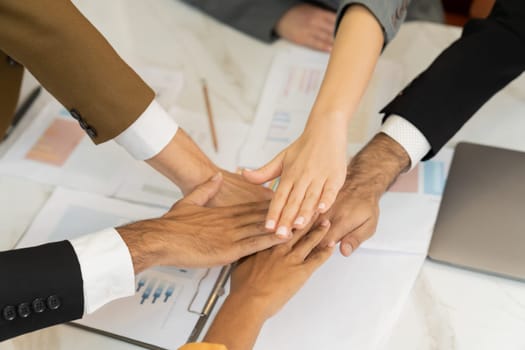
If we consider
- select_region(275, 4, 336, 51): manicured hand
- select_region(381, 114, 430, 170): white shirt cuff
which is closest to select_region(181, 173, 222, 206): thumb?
select_region(381, 114, 430, 170): white shirt cuff

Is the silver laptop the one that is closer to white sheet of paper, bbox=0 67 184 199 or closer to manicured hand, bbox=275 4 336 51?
manicured hand, bbox=275 4 336 51

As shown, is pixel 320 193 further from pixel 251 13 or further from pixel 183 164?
pixel 251 13

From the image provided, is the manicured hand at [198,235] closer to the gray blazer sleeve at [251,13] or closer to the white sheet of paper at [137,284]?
the white sheet of paper at [137,284]

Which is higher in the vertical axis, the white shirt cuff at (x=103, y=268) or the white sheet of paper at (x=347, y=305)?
the white shirt cuff at (x=103, y=268)

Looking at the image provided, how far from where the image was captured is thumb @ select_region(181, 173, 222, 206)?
1.11 metres

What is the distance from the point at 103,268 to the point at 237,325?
218 millimetres

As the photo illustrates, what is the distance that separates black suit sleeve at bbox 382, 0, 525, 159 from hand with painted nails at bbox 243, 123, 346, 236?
0.19m

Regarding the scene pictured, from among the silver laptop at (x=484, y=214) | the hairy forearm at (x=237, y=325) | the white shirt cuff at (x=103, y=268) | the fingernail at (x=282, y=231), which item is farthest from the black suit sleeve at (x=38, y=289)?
the silver laptop at (x=484, y=214)

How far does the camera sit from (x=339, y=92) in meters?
1.10

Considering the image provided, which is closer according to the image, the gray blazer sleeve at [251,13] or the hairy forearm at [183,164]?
the hairy forearm at [183,164]

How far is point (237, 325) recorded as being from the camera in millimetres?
925

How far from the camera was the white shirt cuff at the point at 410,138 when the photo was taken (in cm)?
117

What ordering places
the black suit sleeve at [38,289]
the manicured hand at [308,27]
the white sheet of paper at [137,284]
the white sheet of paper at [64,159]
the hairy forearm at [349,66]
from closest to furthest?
the black suit sleeve at [38,289]
the white sheet of paper at [137,284]
the hairy forearm at [349,66]
the white sheet of paper at [64,159]
the manicured hand at [308,27]

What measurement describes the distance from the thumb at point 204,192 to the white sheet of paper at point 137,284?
0.32ft
